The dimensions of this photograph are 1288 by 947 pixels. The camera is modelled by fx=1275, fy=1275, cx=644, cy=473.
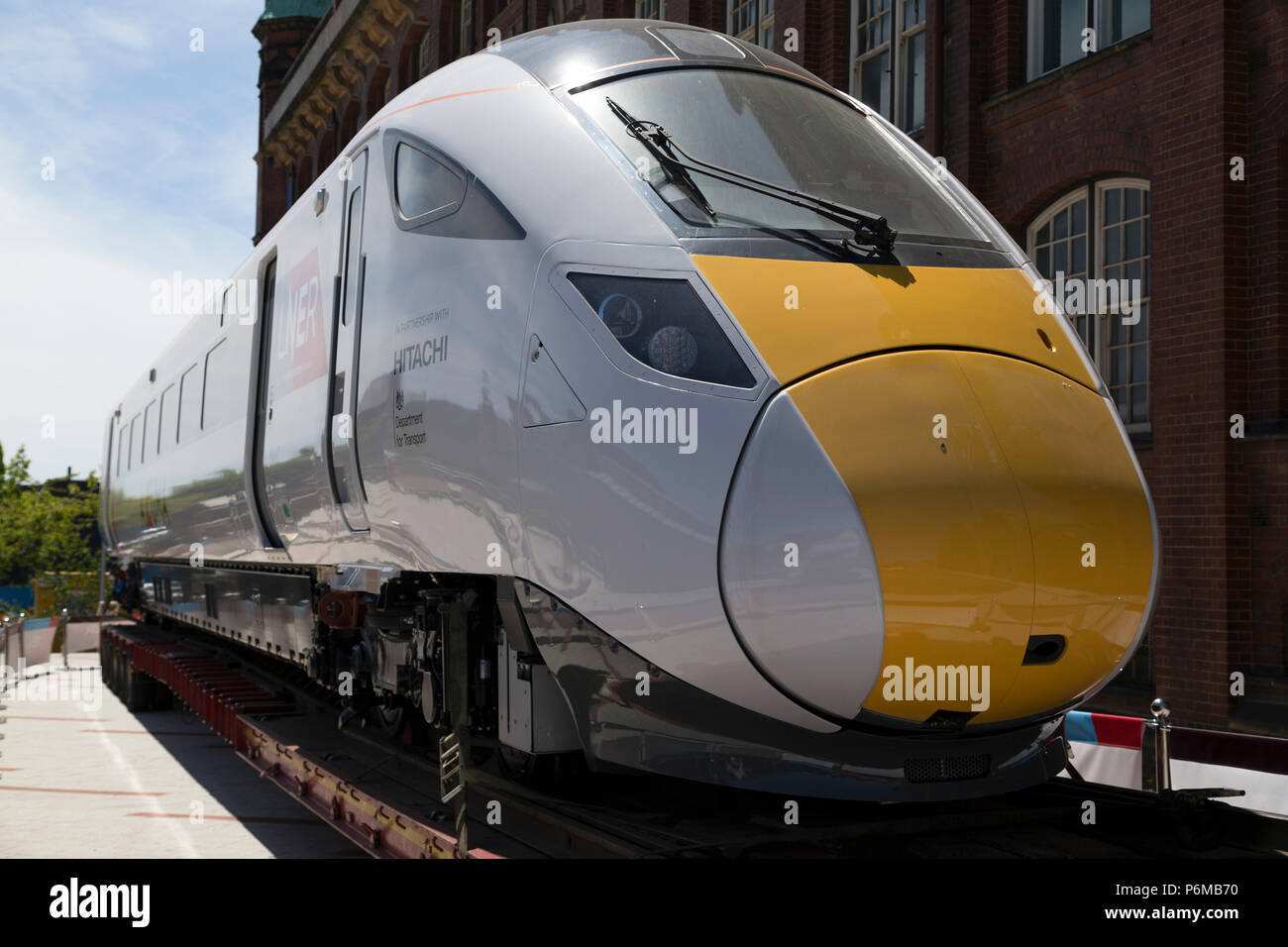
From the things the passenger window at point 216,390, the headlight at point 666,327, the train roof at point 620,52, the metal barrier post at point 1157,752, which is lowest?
the metal barrier post at point 1157,752

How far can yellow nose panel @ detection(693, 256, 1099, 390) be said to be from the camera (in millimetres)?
3922

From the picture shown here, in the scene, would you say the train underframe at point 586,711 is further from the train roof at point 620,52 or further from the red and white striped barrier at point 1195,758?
the train roof at point 620,52

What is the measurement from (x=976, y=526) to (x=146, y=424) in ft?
44.0

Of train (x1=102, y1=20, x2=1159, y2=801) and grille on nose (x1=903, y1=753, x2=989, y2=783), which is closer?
train (x1=102, y1=20, x2=1159, y2=801)

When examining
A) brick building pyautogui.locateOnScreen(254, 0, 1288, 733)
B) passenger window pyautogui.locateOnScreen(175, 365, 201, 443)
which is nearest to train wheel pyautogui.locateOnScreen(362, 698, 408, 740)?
passenger window pyautogui.locateOnScreen(175, 365, 201, 443)

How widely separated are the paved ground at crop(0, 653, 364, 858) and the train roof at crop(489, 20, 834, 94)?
180 inches

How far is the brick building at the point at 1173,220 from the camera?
10477 mm

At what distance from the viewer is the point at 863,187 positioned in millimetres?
4773

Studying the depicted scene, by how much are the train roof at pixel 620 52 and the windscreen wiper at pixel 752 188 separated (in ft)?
1.65

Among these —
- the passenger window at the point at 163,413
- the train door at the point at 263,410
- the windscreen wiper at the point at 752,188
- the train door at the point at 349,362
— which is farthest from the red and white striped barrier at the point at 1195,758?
the passenger window at the point at 163,413

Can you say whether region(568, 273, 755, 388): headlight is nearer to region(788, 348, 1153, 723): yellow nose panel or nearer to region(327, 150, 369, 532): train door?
region(788, 348, 1153, 723): yellow nose panel

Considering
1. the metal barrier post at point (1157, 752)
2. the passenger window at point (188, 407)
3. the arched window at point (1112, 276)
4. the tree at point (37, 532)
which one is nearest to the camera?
the metal barrier post at point (1157, 752)

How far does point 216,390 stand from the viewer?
10.0 meters
